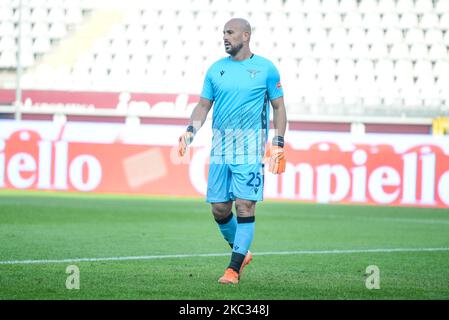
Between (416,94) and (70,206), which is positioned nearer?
(70,206)

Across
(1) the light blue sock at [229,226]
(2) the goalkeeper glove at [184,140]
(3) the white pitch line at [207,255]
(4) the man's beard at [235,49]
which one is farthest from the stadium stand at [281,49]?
(4) the man's beard at [235,49]

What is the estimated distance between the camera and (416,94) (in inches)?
1195

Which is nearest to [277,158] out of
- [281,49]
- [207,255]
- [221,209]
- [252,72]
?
[221,209]

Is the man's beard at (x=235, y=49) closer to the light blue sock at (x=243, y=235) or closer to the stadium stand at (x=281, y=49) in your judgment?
the light blue sock at (x=243, y=235)

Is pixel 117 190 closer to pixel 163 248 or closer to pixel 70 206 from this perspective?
pixel 70 206

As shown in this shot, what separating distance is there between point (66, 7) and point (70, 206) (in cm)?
1729

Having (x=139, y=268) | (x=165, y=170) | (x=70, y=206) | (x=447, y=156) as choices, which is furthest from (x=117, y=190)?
(x=139, y=268)

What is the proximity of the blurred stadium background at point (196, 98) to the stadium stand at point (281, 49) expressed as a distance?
4 centimetres

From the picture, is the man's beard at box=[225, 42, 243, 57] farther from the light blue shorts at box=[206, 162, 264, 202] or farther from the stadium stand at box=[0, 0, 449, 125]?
the stadium stand at box=[0, 0, 449, 125]

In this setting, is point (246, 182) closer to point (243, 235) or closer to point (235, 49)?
point (243, 235)

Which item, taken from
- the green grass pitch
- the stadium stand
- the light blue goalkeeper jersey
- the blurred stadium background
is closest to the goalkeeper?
the light blue goalkeeper jersey

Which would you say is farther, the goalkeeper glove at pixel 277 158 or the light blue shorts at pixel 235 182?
the goalkeeper glove at pixel 277 158

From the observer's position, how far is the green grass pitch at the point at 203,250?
7.40 m

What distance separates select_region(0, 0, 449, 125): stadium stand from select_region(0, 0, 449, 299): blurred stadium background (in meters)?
0.04
